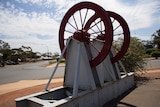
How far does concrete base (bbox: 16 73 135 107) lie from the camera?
18.9 feet

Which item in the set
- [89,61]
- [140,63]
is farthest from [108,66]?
[140,63]

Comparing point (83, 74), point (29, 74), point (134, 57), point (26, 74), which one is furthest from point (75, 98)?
A: point (26, 74)

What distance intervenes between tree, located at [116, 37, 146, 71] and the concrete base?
4.86 m

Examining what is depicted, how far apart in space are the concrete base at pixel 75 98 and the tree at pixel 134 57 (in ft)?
16.0

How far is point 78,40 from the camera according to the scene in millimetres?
7684

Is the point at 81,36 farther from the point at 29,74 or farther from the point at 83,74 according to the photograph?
the point at 29,74

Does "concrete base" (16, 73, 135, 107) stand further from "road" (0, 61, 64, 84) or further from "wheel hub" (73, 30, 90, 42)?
"road" (0, 61, 64, 84)

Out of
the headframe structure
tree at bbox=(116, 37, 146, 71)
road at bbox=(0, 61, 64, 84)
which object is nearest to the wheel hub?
the headframe structure

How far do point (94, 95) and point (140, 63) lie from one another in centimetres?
863

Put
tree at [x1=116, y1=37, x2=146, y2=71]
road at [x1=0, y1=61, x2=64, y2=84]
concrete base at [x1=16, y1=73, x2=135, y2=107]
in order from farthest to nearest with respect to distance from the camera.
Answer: road at [x1=0, y1=61, x2=64, y2=84] → tree at [x1=116, y1=37, x2=146, y2=71] → concrete base at [x1=16, y1=73, x2=135, y2=107]

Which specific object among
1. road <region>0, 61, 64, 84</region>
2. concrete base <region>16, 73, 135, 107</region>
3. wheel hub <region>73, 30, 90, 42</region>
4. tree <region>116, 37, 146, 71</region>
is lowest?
road <region>0, 61, 64, 84</region>

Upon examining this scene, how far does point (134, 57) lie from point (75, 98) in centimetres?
912

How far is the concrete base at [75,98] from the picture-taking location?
5752 mm

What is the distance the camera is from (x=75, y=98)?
5871 mm
